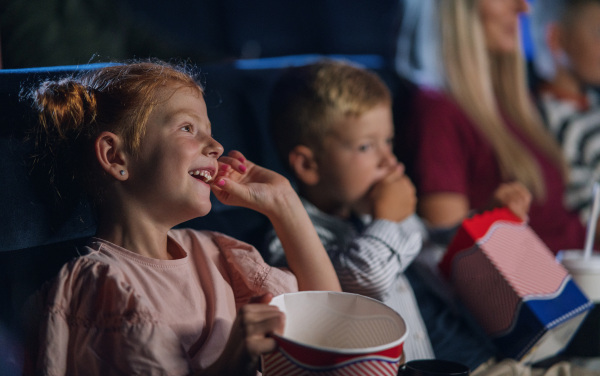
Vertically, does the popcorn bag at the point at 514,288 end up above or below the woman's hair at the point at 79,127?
below

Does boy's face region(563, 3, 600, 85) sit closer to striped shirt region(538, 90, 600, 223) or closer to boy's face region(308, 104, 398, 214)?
striped shirt region(538, 90, 600, 223)

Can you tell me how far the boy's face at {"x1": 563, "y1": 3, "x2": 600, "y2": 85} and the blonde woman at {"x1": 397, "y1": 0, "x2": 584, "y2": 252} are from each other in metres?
0.23

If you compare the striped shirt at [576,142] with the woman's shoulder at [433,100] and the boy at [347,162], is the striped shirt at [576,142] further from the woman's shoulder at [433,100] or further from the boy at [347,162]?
the boy at [347,162]

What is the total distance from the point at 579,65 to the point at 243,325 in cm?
134

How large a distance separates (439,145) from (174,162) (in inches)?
30.2

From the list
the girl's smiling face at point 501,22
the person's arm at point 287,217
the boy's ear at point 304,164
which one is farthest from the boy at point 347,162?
the girl's smiling face at point 501,22

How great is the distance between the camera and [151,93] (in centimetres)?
62

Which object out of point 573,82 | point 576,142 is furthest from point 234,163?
point 573,82

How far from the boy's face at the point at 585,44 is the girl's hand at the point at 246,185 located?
1138 millimetres

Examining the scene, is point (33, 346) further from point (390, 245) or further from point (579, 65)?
point (579, 65)

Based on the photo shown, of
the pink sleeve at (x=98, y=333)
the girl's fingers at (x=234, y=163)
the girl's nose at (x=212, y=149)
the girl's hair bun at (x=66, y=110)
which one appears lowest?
the pink sleeve at (x=98, y=333)

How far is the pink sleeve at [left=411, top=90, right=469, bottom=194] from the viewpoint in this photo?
1.23 m

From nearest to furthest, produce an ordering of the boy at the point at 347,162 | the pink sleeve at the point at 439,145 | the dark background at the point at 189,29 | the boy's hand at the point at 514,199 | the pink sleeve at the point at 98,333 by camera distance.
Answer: the pink sleeve at the point at 98,333 → the dark background at the point at 189,29 → the boy at the point at 347,162 → the boy's hand at the point at 514,199 → the pink sleeve at the point at 439,145

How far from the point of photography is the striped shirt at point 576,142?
4.61ft
